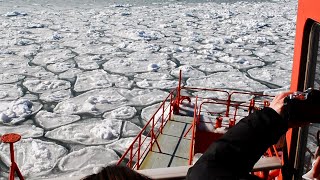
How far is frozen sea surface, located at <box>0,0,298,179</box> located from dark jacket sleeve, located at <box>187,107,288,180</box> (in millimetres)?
273

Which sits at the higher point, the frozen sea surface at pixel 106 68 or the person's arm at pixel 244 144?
the person's arm at pixel 244 144

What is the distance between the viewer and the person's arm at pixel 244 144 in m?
0.78

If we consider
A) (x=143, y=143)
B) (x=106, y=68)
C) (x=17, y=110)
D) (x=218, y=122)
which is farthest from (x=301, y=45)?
(x=106, y=68)

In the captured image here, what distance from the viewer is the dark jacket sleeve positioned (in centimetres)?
78

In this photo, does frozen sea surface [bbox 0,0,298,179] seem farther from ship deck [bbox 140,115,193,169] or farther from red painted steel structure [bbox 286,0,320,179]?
red painted steel structure [bbox 286,0,320,179]

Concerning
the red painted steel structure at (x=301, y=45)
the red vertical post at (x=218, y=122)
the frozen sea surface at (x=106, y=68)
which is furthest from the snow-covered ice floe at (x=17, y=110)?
the red painted steel structure at (x=301, y=45)

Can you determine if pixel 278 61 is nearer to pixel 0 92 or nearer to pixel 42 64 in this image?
pixel 42 64

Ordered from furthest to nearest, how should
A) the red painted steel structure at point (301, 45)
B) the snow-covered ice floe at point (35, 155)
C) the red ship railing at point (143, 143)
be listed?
the snow-covered ice floe at point (35, 155) < the red ship railing at point (143, 143) < the red painted steel structure at point (301, 45)

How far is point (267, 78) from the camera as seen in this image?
28.9 feet

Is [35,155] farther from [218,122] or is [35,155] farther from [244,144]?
[244,144]

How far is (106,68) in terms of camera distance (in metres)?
9.62

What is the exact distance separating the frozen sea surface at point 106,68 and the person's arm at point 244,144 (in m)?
0.28

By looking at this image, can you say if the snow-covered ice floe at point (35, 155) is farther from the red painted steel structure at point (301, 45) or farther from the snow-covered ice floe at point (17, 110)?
the red painted steel structure at point (301, 45)

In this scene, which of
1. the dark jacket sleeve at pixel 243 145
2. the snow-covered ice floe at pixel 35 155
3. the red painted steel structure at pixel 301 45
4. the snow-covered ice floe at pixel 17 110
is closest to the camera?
the dark jacket sleeve at pixel 243 145
